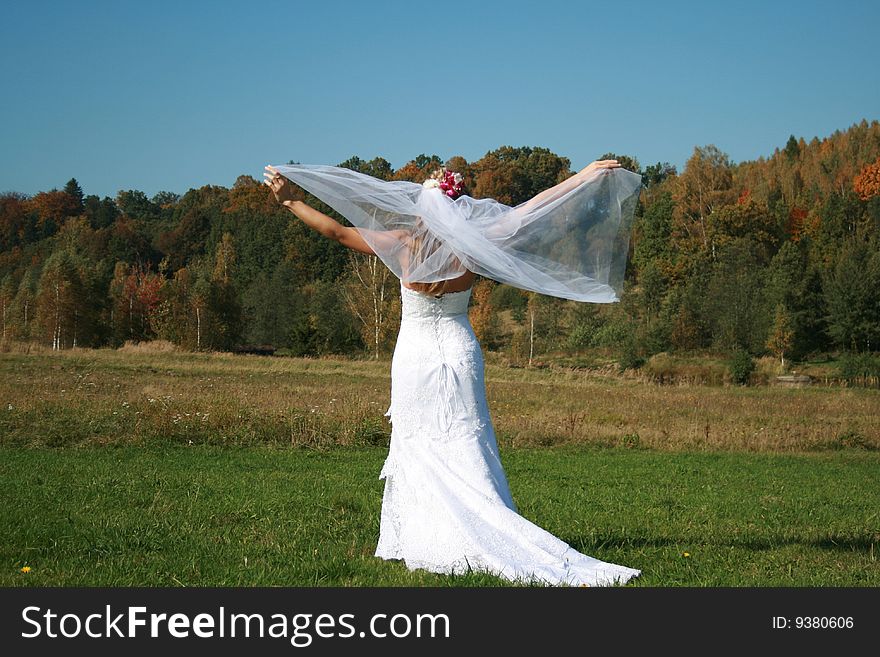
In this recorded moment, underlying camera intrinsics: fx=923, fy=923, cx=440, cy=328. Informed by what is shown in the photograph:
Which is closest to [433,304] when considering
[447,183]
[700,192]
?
[447,183]

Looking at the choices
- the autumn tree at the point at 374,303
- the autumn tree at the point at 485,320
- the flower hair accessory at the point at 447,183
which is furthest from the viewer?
the autumn tree at the point at 485,320

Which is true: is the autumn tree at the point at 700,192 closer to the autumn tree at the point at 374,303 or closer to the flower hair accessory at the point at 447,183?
the autumn tree at the point at 374,303

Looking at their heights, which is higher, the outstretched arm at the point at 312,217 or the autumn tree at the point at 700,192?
the autumn tree at the point at 700,192

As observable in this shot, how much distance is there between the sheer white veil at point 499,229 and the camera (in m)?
7.79

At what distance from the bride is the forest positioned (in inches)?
1876

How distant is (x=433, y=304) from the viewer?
795cm

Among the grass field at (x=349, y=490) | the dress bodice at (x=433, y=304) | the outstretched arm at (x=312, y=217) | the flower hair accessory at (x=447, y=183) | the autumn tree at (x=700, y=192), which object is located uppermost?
the autumn tree at (x=700, y=192)

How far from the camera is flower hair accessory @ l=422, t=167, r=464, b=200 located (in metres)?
8.25

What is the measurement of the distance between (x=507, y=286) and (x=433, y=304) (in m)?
76.4

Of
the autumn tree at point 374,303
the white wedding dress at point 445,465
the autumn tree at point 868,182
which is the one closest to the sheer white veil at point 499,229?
the white wedding dress at point 445,465

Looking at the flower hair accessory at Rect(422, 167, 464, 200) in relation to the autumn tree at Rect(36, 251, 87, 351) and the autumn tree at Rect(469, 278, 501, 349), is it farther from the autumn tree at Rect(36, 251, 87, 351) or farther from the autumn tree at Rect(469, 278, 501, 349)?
the autumn tree at Rect(36, 251, 87, 351)

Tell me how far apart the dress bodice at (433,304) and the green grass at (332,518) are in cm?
212

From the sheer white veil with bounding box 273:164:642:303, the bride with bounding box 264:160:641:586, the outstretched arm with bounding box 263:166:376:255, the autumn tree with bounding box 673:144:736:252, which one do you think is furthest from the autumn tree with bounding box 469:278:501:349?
the outstretched arm with bounding box 263:166:376:255
